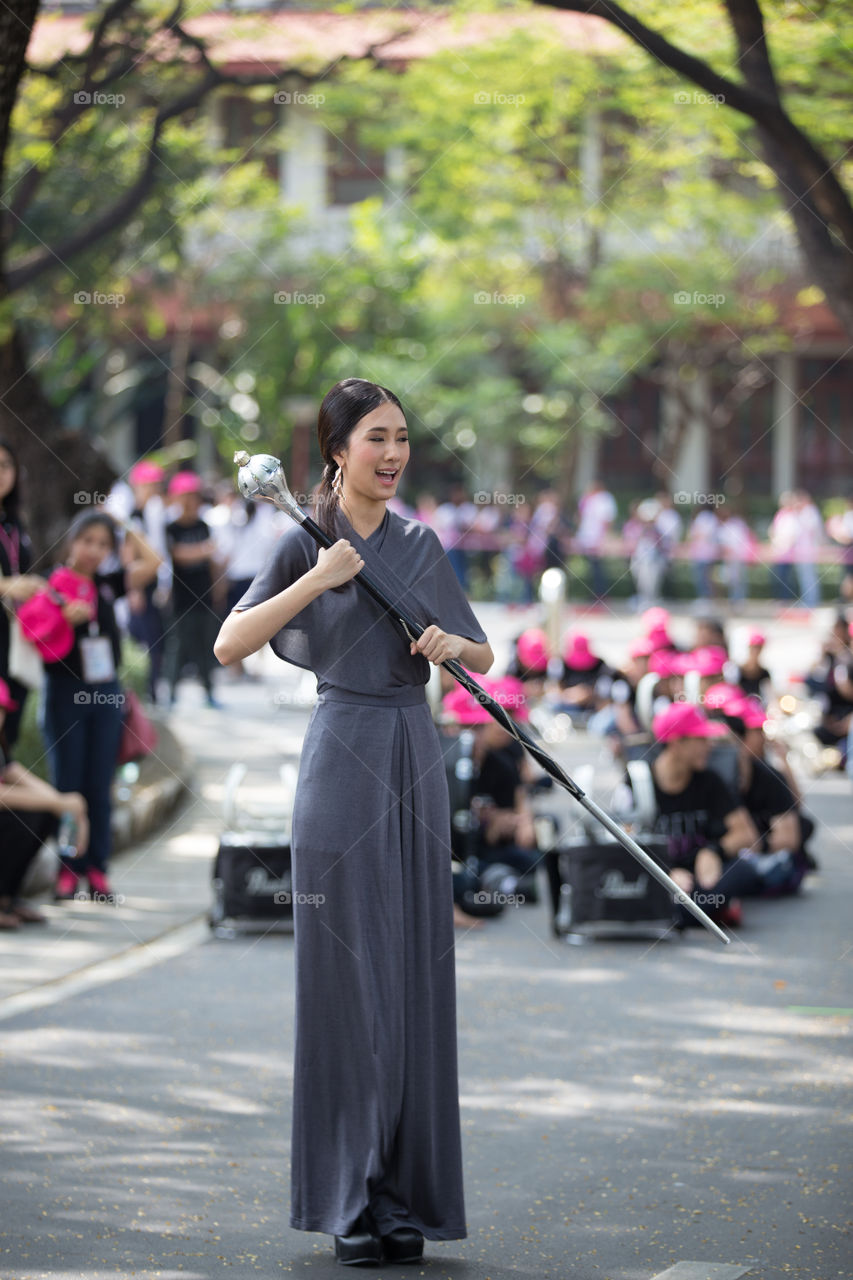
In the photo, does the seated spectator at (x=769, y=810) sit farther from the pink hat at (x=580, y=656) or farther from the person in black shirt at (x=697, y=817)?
the pink hat at (x=580, y=656)

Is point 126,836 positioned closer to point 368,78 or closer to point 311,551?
point 311,551

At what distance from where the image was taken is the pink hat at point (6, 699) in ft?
24.4

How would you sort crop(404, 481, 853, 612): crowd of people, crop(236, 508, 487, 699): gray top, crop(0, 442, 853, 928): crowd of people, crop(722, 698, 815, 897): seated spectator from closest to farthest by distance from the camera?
crop(236, 508, 487, 699): gray top < crop(0, 442, 853, 928): crowd of people < crop(722, 698, 815, 897): seated spectator < crop(404, 481, 853, 612): crowd of people

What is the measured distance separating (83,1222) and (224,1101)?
3.54 ft

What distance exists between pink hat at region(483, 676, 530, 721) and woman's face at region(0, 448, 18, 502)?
2.39 meters

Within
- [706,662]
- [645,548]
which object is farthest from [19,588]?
[645,548]

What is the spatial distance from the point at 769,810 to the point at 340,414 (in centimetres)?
561

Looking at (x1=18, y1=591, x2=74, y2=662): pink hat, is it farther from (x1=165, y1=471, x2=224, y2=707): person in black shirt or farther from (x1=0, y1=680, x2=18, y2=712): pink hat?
(x1=165, y1=471, x2=224, y2=707): person in black shirt

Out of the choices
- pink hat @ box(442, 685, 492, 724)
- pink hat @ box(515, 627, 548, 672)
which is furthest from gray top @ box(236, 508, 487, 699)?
pink hat @ box(515, 627, 548, 672)

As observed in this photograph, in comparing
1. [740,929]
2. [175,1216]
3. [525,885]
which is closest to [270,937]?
[525,885]

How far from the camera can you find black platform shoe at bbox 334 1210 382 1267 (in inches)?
152

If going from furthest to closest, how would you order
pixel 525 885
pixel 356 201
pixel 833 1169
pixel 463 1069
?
pixel 356 201
pixel 525 885
pixel 463 1069
pixel 833 1169

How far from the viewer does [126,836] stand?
9.34 metres

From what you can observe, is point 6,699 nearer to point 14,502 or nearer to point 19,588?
point 19,588
